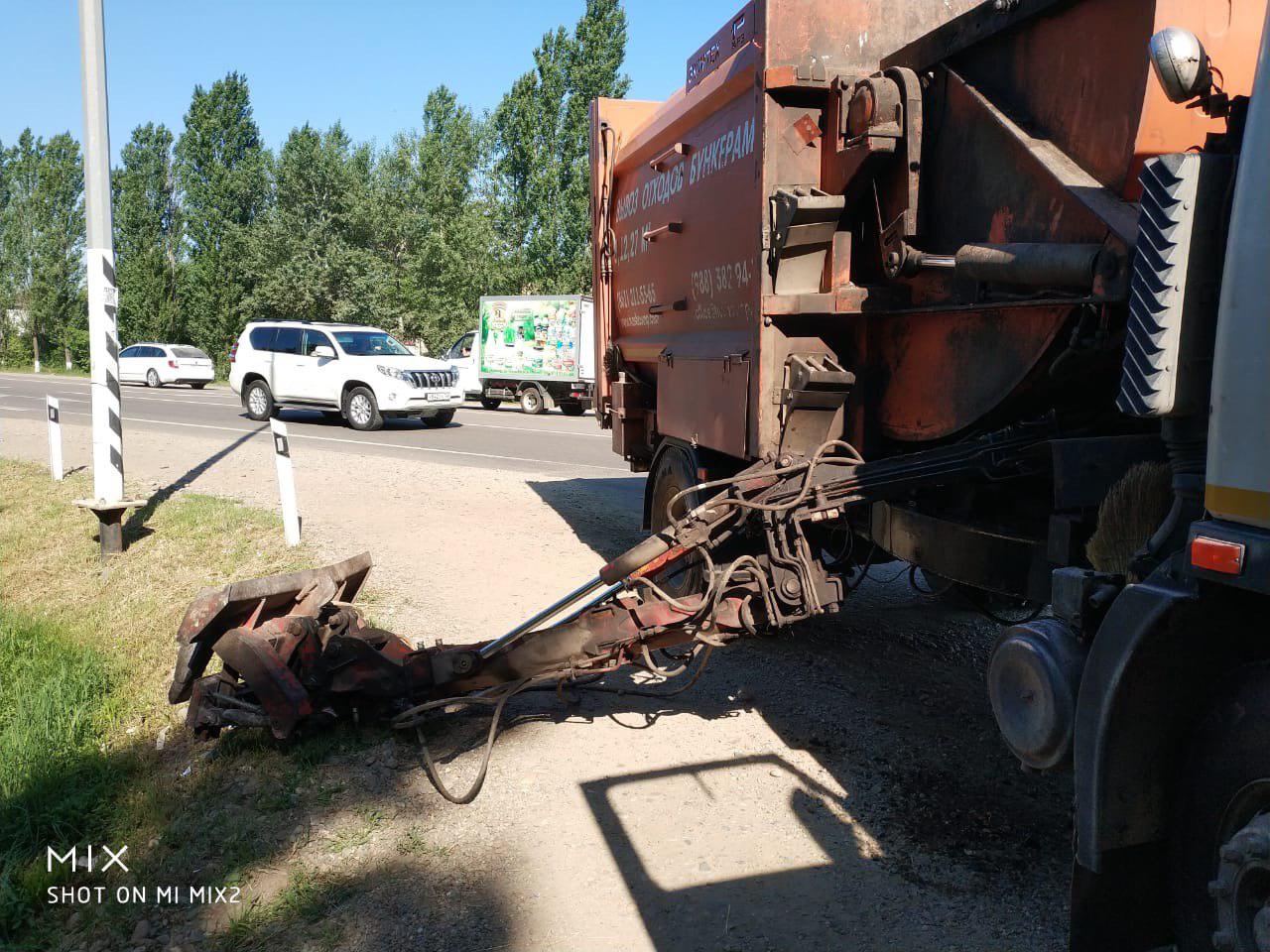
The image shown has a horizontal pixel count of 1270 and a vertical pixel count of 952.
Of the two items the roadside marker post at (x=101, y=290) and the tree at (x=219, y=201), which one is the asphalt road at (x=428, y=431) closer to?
the roadside marker post at (x=101, y=290)

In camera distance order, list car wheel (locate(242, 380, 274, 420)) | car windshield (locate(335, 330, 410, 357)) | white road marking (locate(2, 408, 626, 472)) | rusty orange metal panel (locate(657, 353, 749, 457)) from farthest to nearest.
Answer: car wheel (locate(242, 380, 274, 420)) < car windshield (locate(335, 330, 410, 357)) < white road marking (locate(2, 408, 626, 472)) < rusty orange metal panel (locate(657, 353, 749, 457))

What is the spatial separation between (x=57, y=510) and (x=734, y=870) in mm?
9093

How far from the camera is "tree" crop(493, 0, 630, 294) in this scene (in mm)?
36594

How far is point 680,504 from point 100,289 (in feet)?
18.3

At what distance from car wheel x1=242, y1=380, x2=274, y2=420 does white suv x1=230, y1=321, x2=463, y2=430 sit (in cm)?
2

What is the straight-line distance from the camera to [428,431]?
1784cm

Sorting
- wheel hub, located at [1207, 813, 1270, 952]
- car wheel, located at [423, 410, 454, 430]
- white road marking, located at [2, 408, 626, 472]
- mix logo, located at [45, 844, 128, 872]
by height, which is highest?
wheel hub, located at [1207, 813, 1270, 952]

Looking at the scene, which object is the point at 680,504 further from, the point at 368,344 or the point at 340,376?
the point at 368,344

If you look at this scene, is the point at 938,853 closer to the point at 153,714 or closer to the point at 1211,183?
the point at 1211,183

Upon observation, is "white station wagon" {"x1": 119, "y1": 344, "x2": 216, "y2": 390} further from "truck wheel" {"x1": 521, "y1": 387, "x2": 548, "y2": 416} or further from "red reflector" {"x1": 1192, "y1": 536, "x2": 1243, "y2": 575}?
"red reflector" {"x1": 1192, "y1": 536, "x2": 1243, "y2": 575}

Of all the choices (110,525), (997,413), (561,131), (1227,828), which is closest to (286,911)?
(1227,828)

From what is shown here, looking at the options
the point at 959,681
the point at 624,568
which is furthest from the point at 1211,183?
the point at 959,681

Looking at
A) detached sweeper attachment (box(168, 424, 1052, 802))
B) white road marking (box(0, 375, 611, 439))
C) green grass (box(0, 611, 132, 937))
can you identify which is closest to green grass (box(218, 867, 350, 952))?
detached sweeper attachment (box(168, 424, 1052, 802))

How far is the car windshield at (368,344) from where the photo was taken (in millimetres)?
18391
